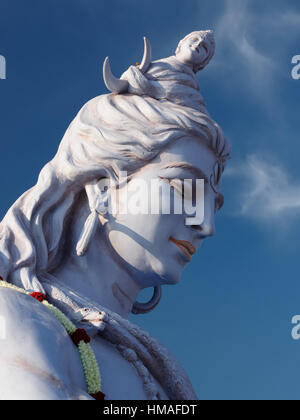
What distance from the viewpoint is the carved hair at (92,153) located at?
591cm

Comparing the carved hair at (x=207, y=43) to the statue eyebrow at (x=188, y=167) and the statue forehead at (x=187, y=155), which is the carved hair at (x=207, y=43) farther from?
the statue eyebrow at (x=188, y=167)

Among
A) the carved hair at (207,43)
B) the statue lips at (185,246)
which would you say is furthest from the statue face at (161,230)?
the carved hair at (207,43)

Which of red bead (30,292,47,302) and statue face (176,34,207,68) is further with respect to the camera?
statue face (176,34,207,68)

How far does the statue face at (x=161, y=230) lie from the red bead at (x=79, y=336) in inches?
46.4

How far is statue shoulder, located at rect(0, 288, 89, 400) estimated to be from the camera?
407cm

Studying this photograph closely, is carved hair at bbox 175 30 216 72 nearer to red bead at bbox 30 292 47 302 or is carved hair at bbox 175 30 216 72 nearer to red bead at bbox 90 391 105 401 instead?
red bead at bbox 30 292 47 302

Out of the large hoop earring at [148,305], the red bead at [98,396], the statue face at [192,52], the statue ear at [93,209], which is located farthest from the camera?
the statue face at [192,52]

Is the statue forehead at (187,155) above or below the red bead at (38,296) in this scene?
above

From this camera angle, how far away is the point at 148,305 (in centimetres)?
684

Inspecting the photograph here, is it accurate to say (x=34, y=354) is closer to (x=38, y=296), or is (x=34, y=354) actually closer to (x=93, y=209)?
(x=38, y=296)

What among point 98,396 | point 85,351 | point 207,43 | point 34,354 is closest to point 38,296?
point 85,351

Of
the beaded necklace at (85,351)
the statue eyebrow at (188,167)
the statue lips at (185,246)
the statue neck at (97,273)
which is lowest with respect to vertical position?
the beaded necklace at (85,351)

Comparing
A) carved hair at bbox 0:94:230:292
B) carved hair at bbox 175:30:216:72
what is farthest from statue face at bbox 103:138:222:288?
carved hair at bbox 175:30:216:72
